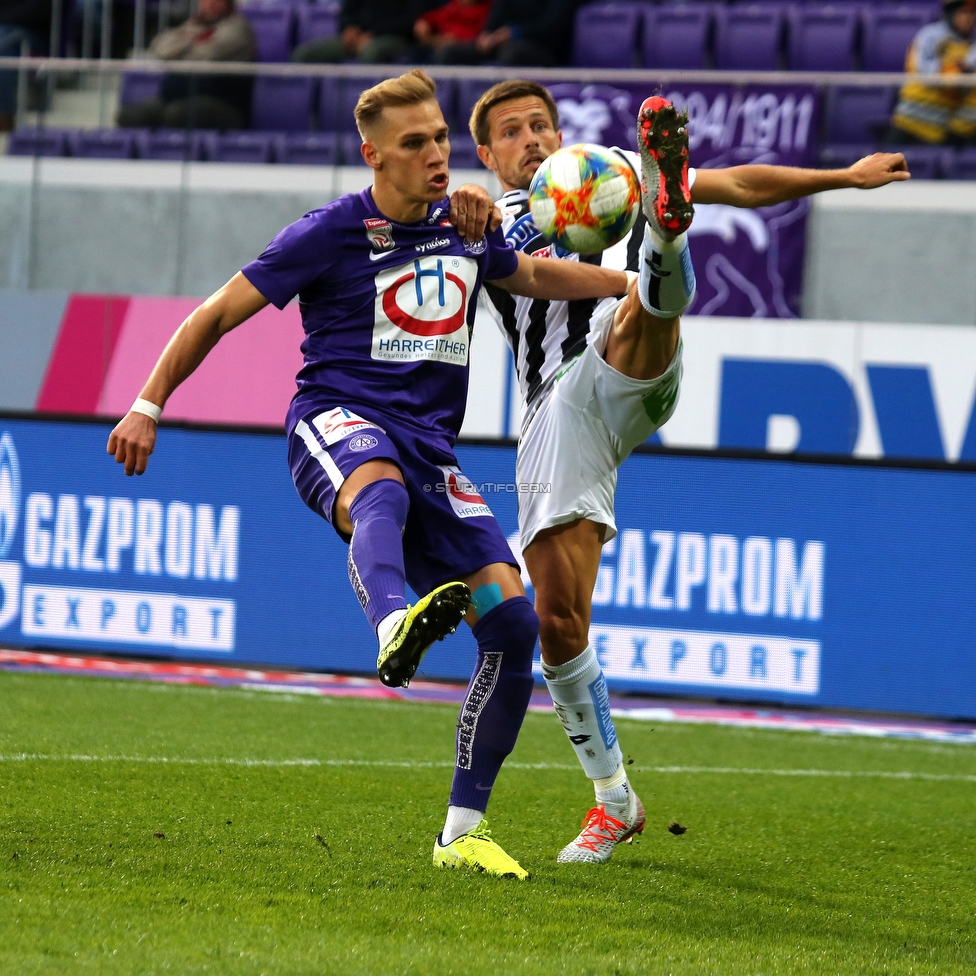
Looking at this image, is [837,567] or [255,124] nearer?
[837,567]

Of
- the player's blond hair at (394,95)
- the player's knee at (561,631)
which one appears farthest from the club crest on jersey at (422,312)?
the player's knee at (561,631)

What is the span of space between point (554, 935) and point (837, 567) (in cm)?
558

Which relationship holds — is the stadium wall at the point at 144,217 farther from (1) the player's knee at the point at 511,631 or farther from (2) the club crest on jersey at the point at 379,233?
(1) the player's knee at the point at 511,631

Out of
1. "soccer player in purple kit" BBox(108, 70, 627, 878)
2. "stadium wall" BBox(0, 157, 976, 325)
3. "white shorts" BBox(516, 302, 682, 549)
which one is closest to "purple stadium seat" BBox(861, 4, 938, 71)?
"stadium wall" BBox(0, 157, 976, 325)

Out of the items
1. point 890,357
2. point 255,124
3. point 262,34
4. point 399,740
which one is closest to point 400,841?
point 399,740

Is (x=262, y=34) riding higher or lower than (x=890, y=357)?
higher

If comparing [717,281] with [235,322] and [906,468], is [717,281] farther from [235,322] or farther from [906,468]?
[235,322]

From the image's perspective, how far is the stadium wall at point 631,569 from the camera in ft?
28.8

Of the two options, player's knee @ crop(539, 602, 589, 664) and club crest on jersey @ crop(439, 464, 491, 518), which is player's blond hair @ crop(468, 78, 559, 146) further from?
player's knee @ crop(539, 602, 589, 664)

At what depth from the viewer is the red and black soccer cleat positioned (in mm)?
4039

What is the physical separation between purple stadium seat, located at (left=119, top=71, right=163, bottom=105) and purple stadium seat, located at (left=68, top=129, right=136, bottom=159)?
25 cm

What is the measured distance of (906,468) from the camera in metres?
8.86

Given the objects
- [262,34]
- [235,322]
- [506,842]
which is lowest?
[506,842]

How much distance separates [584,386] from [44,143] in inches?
319
